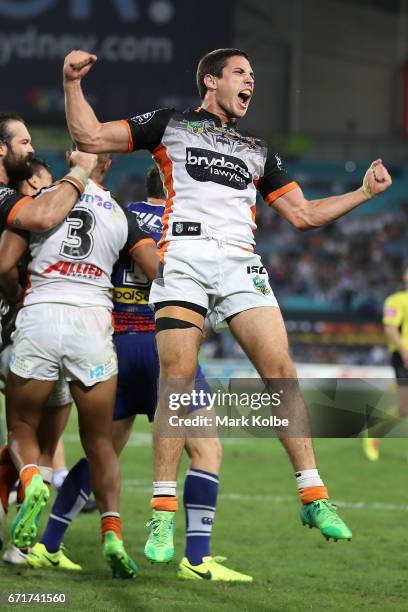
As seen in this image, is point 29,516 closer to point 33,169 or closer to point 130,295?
point 130,295

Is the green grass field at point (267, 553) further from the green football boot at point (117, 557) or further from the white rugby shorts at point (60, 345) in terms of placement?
the white rugby shorts at point (60, 345)

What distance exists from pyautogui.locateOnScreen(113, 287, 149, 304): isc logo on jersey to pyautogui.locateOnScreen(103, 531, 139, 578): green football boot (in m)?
1.36

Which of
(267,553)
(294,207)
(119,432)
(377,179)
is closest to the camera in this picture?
(377,179)

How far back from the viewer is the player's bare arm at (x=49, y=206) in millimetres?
5664

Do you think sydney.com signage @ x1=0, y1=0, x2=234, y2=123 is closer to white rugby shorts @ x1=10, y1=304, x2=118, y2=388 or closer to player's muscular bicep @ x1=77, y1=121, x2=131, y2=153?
white rugby shorts @ x1=10, y1=304, x2=118, y2=388

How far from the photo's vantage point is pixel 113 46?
2598 centimetres

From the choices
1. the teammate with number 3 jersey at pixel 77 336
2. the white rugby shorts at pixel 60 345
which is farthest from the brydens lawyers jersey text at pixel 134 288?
the white rugby shorts at pixel 60 345

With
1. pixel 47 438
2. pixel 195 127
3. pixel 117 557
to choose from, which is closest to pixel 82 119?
pixel 195 127

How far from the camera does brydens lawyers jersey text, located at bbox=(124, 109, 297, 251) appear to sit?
16.9 feet

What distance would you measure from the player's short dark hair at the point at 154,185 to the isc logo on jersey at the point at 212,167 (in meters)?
1.41

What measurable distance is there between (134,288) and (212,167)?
1391 millimetres

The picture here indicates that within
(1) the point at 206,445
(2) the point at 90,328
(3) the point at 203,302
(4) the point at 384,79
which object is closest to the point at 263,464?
(1) the point at 206,445

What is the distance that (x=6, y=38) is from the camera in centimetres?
2592

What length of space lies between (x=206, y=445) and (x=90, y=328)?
1.05m
